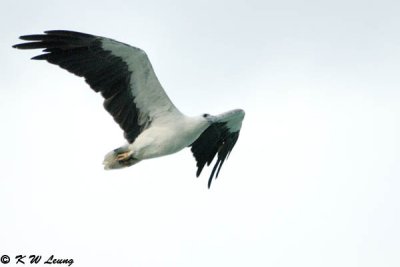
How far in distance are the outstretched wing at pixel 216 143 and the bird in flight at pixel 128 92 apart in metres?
0.87

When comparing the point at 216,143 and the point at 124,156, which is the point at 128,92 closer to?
the point at 124,156

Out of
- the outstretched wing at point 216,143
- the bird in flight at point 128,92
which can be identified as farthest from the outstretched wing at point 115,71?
the outstretched wing at point 216,143

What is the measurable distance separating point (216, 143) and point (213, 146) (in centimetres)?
10

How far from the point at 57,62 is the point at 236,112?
156 inches

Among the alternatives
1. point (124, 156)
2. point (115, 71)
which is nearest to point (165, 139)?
point (124, 156)

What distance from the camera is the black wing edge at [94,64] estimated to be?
117 feet

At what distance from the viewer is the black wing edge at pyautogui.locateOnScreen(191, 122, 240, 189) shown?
3794 centimetres

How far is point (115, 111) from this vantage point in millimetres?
36469

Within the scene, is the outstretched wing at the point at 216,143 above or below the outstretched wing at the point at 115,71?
below

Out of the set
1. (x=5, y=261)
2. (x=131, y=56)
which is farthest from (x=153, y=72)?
(x=5, y=261)

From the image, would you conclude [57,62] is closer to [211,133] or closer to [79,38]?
[79,38]

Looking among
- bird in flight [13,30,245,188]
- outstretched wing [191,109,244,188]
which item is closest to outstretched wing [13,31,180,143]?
bird in flight [13,30,245,188]

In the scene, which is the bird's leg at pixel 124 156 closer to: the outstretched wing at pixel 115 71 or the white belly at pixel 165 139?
the white belly at pixel 165 139

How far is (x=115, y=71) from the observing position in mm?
36062
